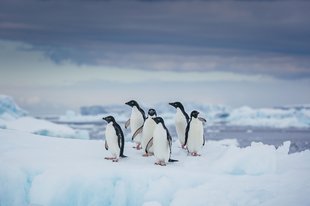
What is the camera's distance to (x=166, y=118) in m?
65.2

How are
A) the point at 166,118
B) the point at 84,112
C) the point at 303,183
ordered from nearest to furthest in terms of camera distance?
the point at 303,183 → the point at 166,118 → the point at 84,112

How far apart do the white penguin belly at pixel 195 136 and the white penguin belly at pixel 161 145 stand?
2.20ft

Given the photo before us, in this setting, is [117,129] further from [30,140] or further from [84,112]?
[84,112]

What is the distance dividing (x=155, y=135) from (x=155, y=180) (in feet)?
3.04

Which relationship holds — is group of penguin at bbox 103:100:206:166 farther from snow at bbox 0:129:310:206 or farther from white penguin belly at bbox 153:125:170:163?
snow at bbox 0:129:310:206

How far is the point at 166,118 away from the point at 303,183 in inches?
2290

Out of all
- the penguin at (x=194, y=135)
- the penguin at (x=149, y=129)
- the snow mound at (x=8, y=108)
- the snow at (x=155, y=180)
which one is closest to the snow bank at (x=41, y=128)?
the snow mound at (x=8, y=108)

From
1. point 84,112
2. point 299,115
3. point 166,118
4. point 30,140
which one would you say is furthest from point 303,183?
point 84,112

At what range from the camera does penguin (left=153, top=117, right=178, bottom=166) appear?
26.1 ft

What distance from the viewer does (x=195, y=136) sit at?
8.49 meters

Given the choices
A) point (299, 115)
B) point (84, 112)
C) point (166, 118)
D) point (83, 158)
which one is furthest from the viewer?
point (84, 112)

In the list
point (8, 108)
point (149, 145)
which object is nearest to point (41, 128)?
point (8, 108)

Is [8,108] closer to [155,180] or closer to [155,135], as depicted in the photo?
[155,135]

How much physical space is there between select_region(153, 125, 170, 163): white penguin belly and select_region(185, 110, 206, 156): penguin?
67 cm
